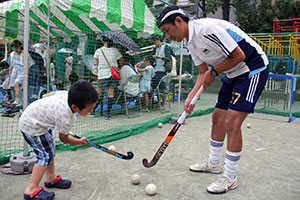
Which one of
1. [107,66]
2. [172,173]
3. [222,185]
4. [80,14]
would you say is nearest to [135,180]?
[172,173]

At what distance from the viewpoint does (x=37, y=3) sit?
16.9 ft

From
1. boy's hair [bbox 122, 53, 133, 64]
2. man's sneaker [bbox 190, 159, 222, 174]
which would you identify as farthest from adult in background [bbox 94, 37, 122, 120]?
man's sneaker [bbox 190, 159, 222, 174]

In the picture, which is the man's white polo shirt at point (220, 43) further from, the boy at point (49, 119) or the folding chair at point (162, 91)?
the folding chair at point (162, 91)

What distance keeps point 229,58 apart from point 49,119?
1.52m

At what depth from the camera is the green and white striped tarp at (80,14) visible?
5234 millimetres

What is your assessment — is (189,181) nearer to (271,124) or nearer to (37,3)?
(271,124)

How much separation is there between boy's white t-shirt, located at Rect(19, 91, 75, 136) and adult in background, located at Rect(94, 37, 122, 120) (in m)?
3.28

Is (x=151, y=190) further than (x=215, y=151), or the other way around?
(x=215, y=151)

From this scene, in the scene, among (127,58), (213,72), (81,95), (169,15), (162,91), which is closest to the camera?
(81,95)

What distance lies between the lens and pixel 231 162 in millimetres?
2240

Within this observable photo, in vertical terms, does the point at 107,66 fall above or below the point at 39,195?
above

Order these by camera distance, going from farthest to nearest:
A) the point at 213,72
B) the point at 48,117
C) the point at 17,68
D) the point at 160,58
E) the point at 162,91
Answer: the point at 162,91
the point at 160,58
the point at 17,68
the point at 213,72
the point at 48,117

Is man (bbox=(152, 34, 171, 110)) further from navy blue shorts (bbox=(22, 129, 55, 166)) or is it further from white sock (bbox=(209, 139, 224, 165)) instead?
navy blue shorts (bbox=(22, 129, 55, 166))

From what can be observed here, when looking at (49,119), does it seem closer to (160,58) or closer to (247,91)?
(247,91)
